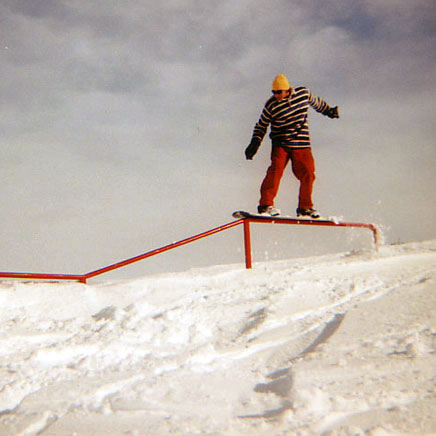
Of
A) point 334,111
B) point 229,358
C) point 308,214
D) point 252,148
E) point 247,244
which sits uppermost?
point 334,111

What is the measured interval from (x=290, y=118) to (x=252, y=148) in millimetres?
541

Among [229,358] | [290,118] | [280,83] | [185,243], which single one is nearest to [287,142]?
[290,118]

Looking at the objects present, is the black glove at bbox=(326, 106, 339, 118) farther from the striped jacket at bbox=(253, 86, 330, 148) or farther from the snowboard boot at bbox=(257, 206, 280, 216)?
the snowboard boot at bbox=(257, 206, 280, 216)

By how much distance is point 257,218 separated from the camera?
4562 mm

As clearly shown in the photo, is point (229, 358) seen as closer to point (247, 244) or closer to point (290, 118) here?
point (247, 244)

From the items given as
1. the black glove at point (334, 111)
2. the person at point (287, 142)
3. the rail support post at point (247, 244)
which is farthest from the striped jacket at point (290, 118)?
the rail support post at point (247, 244)

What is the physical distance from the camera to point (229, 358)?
1931 millimetres

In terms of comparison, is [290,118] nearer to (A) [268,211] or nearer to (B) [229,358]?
(A) [268,211]

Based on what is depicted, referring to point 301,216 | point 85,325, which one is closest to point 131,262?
point 85,325

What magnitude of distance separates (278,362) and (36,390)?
1.02 meters

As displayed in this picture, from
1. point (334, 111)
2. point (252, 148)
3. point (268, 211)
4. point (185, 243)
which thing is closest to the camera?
point (185, 243)

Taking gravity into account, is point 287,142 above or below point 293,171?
above

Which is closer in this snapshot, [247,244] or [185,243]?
[185,243]

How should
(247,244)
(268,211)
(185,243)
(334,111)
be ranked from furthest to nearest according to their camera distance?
(334,111) < (268,211) < (247,244) < (185,243)
